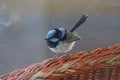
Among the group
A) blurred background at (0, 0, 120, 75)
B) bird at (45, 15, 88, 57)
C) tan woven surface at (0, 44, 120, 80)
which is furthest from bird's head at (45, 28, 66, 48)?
blurred background at (0, 0, 120, 75)

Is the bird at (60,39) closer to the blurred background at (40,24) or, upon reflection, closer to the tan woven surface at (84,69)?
the tan woven surface at (84,69)

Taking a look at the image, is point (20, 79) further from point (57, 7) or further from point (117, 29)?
point (117, 29)

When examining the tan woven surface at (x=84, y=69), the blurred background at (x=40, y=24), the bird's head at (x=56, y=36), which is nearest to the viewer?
the tan woven surface at (x=84, y=69)

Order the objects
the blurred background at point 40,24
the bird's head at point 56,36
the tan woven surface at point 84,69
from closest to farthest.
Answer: the tan woven surface at point 84,69, the bird's head at point 56,36, the blurred background at point 40,24

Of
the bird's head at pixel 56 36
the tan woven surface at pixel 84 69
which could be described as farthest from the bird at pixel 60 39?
the tan woven surface at pixel 84 69

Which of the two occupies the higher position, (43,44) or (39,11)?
(39,11)

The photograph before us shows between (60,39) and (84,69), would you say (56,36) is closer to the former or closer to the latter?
(60,39)

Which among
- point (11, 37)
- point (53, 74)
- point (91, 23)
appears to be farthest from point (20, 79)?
point (91, 23)
